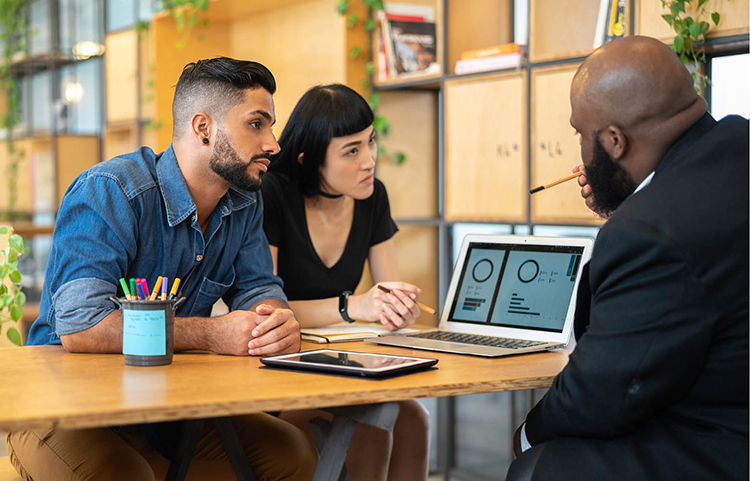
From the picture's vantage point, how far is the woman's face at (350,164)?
8.02ft

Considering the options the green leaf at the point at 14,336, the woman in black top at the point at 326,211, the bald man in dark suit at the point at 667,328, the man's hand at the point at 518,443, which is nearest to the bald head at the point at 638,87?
the bald man in dark suit at the point at 667,328

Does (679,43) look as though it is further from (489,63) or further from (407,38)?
(407,38)

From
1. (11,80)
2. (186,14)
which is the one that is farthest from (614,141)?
(11,80)

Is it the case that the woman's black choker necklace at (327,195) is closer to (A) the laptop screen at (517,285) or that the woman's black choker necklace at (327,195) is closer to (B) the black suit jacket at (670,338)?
(A) the laptop screen at (517,285)

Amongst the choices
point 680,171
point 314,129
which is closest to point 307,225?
point 314,129

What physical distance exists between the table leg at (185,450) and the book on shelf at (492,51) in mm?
2001

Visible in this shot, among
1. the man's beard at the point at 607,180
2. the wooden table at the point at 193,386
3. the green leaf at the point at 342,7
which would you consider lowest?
the wooden table at the point at 193,386

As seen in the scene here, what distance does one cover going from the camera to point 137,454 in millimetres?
1676

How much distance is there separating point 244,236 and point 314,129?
471mm

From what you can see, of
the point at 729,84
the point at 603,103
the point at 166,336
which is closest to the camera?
the point at 603,103

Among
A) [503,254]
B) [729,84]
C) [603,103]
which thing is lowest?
[503,254]

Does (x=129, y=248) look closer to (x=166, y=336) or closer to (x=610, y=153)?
(x=166, y=336)

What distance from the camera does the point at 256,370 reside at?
5.06 feet

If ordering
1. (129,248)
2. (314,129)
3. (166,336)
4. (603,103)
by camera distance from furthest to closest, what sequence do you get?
(314,129), (129,248), (166,336), (603,103)
